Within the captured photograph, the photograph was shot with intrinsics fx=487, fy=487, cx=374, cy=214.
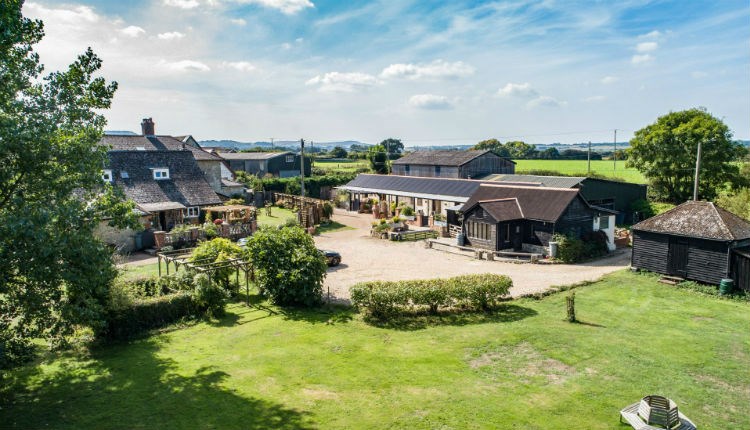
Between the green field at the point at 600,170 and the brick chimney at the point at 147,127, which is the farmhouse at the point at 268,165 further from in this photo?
the green field at the point at 600,170

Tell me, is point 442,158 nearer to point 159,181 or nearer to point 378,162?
point 378,162

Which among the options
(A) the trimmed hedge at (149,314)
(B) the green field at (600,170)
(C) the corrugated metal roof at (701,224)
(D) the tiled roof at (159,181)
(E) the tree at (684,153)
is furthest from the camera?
(B) the green field at (600,170)

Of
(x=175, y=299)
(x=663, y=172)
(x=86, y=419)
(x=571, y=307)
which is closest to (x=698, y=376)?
(x=571, y=307)

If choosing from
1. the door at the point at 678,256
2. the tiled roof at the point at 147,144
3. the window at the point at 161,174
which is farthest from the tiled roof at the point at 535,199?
the tiled roof at the point at 147,144

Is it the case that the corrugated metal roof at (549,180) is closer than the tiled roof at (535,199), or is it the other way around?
the tiled roof at (535,199)

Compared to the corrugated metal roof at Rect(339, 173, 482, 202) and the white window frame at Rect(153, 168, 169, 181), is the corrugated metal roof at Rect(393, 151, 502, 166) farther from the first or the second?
the white window frame at Rect(153, 168, 169, 181)

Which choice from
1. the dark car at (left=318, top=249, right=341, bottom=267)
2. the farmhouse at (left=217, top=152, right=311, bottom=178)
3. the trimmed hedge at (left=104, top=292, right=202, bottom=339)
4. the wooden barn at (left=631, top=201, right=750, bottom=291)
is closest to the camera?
the trimmed hedge at (left=104, top=292, right=202, bottom=339)

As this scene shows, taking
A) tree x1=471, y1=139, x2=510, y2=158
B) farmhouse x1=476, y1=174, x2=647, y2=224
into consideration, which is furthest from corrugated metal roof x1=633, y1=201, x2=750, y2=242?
tree x1=471, y1=139, x2=510, y2=158
